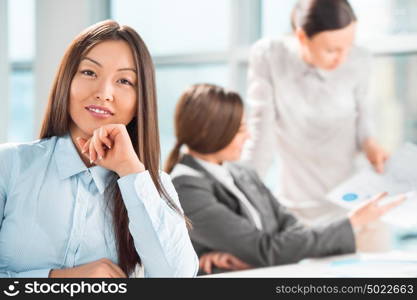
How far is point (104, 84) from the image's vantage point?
3.06 feet

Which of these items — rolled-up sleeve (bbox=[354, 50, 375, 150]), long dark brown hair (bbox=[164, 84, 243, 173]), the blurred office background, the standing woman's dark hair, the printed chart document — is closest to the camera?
the printed chart document

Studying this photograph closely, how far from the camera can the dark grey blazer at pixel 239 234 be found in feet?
5.62

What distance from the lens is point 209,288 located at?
3.34 feet

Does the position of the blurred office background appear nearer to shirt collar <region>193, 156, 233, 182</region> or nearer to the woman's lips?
shirt collar <region>193, 156, 233, 182</region>

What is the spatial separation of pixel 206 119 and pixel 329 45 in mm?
599

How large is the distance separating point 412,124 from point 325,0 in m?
0.76

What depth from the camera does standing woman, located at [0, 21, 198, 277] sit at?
3.07 ft

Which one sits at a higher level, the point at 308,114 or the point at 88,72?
the point at 88,72

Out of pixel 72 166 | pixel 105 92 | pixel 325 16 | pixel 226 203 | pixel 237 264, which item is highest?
pixel 325 16

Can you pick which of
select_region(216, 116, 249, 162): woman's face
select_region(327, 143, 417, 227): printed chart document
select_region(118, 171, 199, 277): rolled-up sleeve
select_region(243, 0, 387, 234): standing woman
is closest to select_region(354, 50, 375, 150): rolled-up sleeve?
select_region(243, 0, 387, 234): standing woman

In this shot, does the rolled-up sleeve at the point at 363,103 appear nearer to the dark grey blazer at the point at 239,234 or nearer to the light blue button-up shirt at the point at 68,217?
the dark grey blazer at the point at 239,234

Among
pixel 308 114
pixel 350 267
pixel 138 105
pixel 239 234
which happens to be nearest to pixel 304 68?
pixel 308 114

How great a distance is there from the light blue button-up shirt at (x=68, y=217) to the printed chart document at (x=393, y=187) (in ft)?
2.70

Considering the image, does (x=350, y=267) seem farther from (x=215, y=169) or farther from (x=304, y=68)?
(x=304, y=68)
